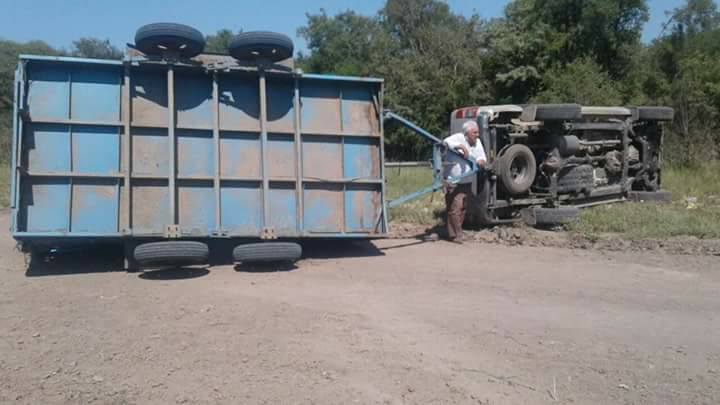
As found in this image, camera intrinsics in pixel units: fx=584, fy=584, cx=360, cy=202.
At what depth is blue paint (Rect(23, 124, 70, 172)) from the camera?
647cm

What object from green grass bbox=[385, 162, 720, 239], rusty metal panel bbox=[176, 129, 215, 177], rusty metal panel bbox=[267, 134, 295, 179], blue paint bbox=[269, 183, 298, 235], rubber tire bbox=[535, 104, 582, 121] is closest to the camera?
rusty metal panel bbox=[176, 129, 215, 177]

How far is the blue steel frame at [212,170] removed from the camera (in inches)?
253

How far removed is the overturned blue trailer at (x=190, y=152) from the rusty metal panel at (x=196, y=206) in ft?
0.04

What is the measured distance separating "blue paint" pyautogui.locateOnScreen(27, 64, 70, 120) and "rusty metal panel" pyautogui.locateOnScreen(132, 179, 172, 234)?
1141mm

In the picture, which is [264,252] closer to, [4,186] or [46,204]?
[46,204]

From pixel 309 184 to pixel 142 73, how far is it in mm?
2406

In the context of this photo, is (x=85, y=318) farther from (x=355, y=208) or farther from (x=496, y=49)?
(x=496, y=49)

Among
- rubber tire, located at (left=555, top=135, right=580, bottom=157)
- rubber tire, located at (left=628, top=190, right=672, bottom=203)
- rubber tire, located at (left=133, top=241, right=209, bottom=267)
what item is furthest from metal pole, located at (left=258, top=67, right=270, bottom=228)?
rubber tire, located at (left=628, top=190, right=672, bottom=203)

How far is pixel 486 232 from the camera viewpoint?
928 cm

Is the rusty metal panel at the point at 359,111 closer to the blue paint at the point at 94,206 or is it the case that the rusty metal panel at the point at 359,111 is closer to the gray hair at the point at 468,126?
the gray hair at the point at 468,126

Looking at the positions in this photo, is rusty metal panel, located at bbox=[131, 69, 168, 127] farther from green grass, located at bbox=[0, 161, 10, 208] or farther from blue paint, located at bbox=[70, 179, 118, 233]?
green grass, located at bbox=[0, 161, 10, 208]

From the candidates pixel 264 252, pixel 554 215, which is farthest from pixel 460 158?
pixel 264 252

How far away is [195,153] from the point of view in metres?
7.07

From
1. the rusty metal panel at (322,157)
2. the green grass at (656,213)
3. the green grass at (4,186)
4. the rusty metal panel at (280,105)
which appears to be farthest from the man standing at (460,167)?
the green grass at (4,186)
